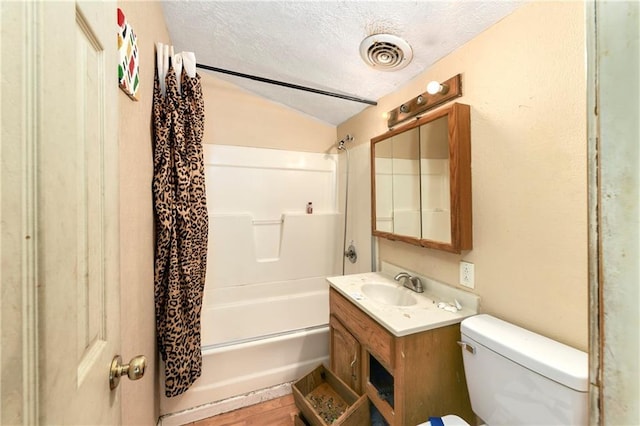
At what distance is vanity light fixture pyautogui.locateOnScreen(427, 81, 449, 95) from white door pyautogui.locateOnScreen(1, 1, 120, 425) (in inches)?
52.5

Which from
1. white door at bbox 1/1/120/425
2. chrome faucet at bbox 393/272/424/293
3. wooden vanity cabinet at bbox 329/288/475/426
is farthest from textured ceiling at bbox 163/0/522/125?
wooden vanity cabinet at bbox 329/288/475/426

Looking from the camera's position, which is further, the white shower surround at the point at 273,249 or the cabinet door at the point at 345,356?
the white shower surround at the point at 273,249

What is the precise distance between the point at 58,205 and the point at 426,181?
1.52m

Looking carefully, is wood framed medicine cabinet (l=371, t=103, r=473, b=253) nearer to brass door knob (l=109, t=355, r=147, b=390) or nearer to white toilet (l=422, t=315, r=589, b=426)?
white toilet (l=422, t=315, r=589, b=426)

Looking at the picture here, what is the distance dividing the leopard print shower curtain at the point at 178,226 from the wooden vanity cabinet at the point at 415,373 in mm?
995

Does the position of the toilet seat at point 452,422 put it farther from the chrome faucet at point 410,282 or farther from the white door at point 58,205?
the white door at point 58,205

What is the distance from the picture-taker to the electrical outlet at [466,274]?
123 centimetres

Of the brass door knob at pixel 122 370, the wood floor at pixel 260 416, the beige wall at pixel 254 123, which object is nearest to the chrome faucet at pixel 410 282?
the wood floor at pixel 260 416

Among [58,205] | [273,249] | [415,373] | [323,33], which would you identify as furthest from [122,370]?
[273,249]

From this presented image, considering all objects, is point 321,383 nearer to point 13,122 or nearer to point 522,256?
point 522,256

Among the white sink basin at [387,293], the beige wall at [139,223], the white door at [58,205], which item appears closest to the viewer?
the white door at [58,205]

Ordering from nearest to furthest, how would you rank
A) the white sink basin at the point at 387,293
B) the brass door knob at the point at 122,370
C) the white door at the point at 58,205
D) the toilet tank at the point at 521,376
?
the white door at the point at 58,205 → the brass door knob at the point at 122,370 → the toilet tank at the point at 521,376 → the white sink basin at the point at 387,293

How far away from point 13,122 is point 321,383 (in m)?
1.91

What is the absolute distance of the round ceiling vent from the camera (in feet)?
4.15
